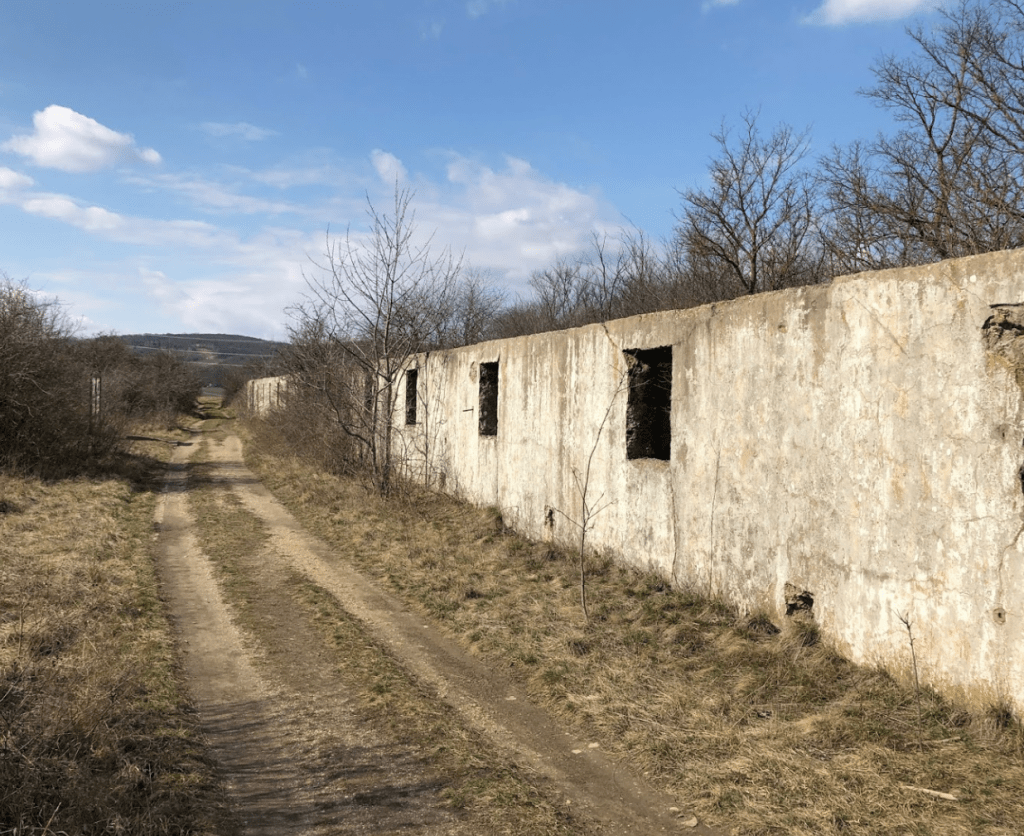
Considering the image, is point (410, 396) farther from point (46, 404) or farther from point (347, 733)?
point (347, 733)

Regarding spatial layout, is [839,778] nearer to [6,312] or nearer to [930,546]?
[930,546]

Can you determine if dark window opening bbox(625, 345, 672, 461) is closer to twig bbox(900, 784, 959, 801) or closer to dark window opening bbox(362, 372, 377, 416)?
twig bbox(900, 784, 959, 801)

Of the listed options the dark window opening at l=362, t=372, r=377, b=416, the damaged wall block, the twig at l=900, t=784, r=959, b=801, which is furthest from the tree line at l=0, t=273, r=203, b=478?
the twig at l=900, t=784, r=959, b=801

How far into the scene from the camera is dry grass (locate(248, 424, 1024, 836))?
3586 mm

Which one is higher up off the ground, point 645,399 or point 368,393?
point 368,393

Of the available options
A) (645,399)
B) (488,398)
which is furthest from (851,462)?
(488,398)

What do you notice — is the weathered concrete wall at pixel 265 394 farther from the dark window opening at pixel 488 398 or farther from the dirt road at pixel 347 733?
the dirt road at pixel 347 733

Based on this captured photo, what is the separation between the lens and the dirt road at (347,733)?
362cm

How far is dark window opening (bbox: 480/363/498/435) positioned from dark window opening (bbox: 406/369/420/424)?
332cm

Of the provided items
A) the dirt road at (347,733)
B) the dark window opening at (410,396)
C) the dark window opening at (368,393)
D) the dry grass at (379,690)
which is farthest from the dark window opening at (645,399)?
the dark window opening at (368,393)

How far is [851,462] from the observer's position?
525 centimetres

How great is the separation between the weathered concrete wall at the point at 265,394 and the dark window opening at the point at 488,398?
1271cm

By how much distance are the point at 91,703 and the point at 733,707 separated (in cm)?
369

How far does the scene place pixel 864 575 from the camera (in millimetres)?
5113
